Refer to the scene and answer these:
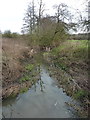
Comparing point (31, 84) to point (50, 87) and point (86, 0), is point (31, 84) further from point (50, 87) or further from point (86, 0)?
point (86, 0)

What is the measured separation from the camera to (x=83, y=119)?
20.7 feet

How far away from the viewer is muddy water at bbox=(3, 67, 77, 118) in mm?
6867

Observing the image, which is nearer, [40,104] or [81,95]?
[40,104]

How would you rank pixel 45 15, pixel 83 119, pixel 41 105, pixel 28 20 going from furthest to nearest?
pixel 28 20, pixel 45 15, pixel 41 105, pixel 83 119

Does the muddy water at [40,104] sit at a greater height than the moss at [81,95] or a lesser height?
lesser

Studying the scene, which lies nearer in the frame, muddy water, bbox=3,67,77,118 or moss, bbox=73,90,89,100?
muddy water, bbox=3,67,77,118

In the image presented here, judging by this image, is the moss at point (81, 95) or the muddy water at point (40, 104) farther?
the moss at point (81, 95)

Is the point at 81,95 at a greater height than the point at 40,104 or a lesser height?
greater

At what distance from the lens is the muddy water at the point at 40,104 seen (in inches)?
270

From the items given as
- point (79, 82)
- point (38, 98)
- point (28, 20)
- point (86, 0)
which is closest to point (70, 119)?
point (38, 98)

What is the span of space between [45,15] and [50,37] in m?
4.66

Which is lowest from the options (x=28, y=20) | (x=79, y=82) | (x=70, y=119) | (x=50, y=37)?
(x=70, y=119)

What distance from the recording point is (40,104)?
784 centimetres

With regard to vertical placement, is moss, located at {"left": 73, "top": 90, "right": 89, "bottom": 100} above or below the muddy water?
above
